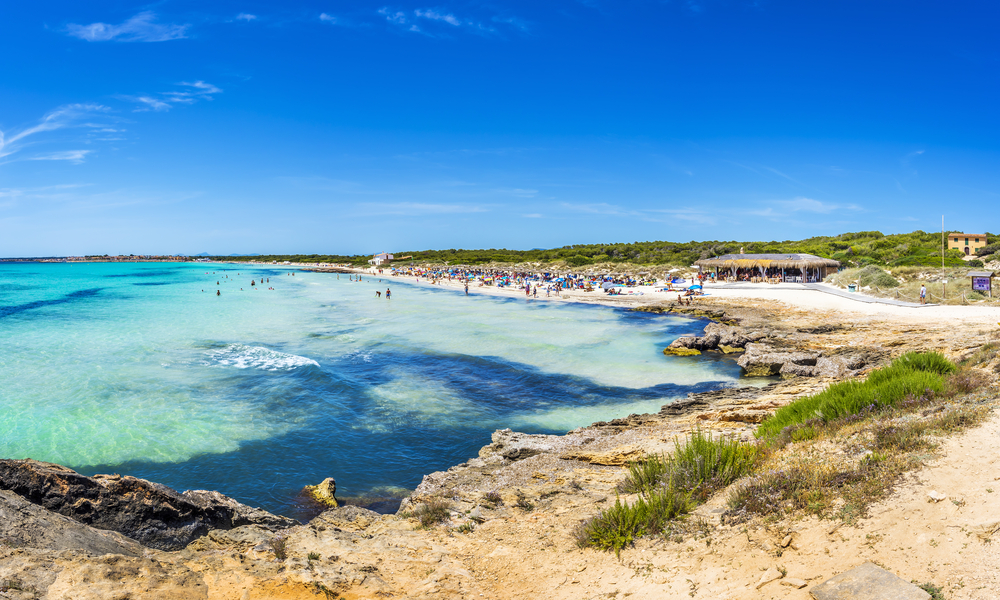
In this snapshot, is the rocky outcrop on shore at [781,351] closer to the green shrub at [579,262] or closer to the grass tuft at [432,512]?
the grass tuft at [432,512]

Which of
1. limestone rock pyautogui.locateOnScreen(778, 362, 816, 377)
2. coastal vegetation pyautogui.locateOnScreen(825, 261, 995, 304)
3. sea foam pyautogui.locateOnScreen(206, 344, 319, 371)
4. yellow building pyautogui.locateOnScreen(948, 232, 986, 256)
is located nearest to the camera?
limestone rock pyautogui.locateOnScreen(778, 362, 816, 377)

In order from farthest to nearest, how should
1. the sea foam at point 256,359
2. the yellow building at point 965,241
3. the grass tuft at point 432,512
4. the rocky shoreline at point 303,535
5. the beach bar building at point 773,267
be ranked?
1. the yellow building at point 965,241
2. the beach bar building at point 773,267
3. the sea foam at point 256,359
4. the grass tuft at point 432,512
5. the rocky shoreline at point 303,535

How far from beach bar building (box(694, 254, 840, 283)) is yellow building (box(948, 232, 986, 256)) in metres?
22.3

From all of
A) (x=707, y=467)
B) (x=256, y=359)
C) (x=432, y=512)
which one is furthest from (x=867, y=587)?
(x=256, y=359)

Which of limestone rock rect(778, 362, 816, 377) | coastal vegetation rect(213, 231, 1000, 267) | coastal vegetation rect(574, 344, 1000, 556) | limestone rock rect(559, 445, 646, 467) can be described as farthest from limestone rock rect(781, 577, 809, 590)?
coastal vegetation rect(213, 231, 1000, 267)

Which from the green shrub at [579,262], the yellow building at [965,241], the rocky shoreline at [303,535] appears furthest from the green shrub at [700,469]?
the green shrub at [579,262]

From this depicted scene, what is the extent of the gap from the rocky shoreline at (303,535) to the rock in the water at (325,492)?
167cm

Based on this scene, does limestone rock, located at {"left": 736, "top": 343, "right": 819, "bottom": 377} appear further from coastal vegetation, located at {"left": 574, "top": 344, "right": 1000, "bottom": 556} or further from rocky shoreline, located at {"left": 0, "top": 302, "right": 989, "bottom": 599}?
coastal vegetation, located at {"left": 574, "top": 344, "right": 1000, "bottom": 556}

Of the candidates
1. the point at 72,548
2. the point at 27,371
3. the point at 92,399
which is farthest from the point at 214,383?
the point at 72,548

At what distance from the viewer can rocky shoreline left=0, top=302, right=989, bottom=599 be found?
12.9ft

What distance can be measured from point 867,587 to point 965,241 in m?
70.5

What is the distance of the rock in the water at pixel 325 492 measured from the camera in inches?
323

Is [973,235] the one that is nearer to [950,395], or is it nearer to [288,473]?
[950,395]

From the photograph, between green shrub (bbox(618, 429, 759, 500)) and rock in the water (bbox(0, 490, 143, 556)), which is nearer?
rock in the water (bbox(0, 490, 143, 556))
